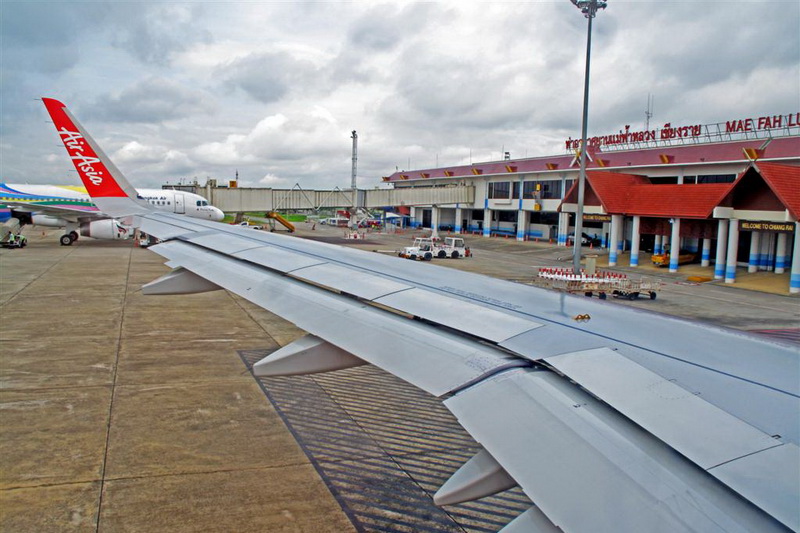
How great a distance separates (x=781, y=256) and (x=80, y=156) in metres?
37.6

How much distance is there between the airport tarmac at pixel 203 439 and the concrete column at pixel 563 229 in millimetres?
42538

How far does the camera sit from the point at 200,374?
1116 centimetres

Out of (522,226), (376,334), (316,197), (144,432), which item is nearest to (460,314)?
(376,334)

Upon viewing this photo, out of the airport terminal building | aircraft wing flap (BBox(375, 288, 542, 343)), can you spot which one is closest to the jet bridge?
the airport terminal building

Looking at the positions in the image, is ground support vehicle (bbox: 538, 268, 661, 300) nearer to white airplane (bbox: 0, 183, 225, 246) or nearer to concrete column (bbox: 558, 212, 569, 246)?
white airplane (bbox: 0, 183, 225, 246)

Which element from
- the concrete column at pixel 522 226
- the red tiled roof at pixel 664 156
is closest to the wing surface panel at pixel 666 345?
the red tiled roof at pixel 664 156

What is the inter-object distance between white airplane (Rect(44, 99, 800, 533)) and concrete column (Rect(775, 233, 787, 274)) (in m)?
35.4

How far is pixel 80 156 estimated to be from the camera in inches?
403

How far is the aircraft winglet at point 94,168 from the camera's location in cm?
1000

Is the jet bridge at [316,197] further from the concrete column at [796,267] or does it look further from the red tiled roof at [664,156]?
the concrete column at [796,267]

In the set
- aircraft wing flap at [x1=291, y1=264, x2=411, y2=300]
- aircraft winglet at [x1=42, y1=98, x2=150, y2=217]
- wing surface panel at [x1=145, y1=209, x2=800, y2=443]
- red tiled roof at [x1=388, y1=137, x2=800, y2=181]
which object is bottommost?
wing surface panel at [x1=145, y1=209, x2=800, y2=443]

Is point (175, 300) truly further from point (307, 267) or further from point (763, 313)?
point (763, 313)

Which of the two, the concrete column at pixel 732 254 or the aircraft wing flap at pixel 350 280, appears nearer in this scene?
the aircraft wing flap at pixel 350 280

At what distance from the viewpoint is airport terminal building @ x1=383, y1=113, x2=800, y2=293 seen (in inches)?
1280
